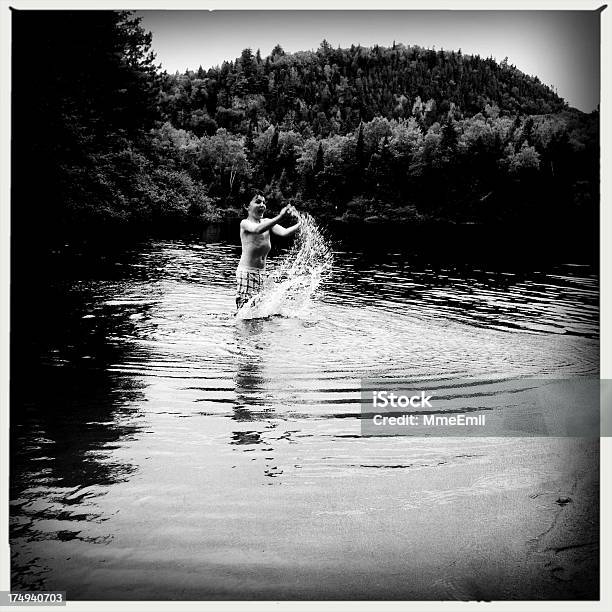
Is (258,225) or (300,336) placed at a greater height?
(258,225)

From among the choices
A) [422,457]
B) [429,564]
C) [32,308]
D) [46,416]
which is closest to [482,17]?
[422,457]

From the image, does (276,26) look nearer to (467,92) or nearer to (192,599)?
(467,92)

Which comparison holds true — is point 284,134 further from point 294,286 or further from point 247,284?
point 294,286

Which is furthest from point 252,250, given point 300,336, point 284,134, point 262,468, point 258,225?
point 262,468

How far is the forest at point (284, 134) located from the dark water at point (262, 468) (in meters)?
1.31

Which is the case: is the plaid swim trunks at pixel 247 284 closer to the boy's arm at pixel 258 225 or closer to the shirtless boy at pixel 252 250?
the shirtless boy at pixel 252 250

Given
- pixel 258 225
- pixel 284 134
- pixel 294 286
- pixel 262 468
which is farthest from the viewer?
pixel 294 286

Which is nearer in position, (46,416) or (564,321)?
(46,416)

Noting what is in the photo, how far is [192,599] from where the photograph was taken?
2.70m

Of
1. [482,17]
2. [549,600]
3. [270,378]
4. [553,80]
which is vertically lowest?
[549,600]

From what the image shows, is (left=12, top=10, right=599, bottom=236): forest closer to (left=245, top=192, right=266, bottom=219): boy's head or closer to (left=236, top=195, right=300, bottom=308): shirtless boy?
(left=245, top=192, right=266, bottom=219): boy's head

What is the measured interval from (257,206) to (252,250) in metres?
0.65

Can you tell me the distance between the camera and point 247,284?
30.3 ft

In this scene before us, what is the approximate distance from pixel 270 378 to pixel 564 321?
4.53 m
